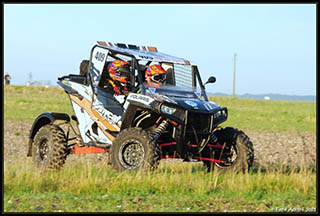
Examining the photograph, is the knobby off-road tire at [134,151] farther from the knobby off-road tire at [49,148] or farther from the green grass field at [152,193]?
the knobby off-road tire at [49,148]

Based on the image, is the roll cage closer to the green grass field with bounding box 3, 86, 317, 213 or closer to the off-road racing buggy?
the off-road racing buggy

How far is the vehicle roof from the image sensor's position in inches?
476

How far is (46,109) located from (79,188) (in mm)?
30461

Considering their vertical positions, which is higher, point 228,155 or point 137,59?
point 137,59

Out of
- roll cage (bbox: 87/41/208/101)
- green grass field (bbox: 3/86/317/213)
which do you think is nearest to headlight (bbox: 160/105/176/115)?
roll cage (bbox: 87/41/208/101)

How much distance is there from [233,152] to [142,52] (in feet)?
9.53

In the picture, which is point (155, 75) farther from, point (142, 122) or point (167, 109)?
point (167, 109)

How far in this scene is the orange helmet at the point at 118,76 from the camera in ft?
39.6

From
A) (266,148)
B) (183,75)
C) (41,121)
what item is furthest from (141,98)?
(266,148)

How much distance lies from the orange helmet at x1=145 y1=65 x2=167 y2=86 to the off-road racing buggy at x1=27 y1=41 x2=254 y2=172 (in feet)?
0.49

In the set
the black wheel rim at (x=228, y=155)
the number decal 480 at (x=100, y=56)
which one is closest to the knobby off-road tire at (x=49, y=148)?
the number decal 480 at (x=100, y=56)

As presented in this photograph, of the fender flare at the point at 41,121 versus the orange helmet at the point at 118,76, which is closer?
the orange helmet at the point at 118,76

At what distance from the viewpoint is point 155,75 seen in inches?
474

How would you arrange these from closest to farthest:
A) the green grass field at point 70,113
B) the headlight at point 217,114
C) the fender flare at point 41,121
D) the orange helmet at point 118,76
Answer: the headlight at point 217,114
the orange helmet at point 118,76
the fender flare at point 41,121
the green grass field at point 70,113
